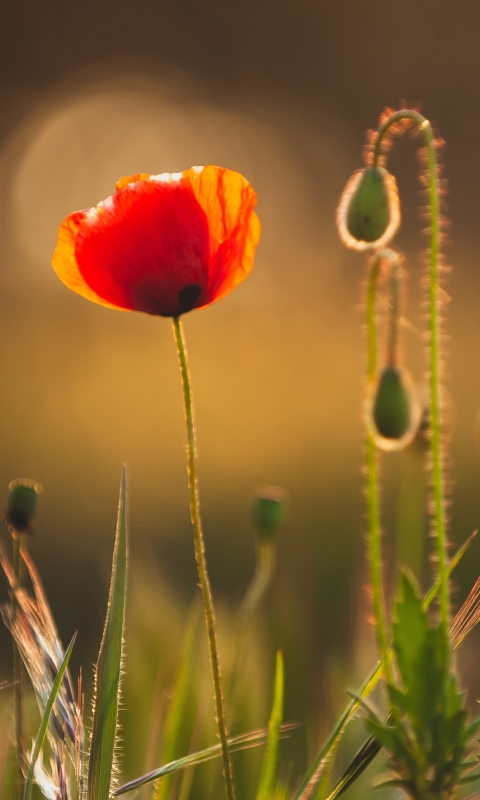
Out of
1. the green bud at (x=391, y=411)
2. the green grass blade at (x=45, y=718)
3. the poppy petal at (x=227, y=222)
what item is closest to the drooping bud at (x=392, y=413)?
the green bud at (x=391, y=411)

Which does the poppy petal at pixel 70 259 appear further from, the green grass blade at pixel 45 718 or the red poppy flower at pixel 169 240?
the green grass blade at pixel 45 718

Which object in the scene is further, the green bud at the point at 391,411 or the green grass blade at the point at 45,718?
the green bud at the point at 391,411

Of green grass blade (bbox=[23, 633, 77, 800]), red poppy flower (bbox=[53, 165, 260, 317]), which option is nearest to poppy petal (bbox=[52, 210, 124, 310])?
red poppy flower (bbox=[53, 165, 260, 317])

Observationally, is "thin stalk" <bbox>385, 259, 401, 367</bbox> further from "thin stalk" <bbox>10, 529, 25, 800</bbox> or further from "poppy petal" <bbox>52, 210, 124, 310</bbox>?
"thin stalk" <bbox>10, 529, 25, 800</bbox>

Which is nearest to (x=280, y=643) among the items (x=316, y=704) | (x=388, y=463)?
(x=316, y=704)

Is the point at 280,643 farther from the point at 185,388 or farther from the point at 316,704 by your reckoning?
the point at 185,388

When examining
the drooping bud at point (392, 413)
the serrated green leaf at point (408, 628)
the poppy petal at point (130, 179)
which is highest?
the poppy petal at point (130, 179)
